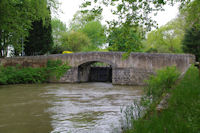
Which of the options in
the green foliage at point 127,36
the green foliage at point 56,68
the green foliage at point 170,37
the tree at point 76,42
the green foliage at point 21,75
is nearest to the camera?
the green foliage at point 127,36

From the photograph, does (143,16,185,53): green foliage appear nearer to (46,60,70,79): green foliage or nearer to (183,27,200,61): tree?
(183,27,200,61): tree

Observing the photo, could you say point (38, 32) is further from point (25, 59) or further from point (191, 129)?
point (191, 129)

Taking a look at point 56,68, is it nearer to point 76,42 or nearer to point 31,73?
point 31,73

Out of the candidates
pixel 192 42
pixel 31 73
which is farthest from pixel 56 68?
pixel 192 42

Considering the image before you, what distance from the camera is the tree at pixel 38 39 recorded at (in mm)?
24516

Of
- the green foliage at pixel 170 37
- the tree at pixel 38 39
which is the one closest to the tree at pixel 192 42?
the green foliage at pixel 170 37

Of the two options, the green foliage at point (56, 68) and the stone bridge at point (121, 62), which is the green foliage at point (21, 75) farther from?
the stone bridge at point (121, 62)

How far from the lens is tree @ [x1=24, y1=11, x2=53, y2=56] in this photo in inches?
965

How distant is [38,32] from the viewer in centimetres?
2466

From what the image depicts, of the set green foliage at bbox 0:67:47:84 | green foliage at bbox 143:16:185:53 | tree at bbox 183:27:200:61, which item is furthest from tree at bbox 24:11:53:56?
green foliage at bbox 143:16:185:53

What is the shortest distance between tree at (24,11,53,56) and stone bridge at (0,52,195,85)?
391 cm

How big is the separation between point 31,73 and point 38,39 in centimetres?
604

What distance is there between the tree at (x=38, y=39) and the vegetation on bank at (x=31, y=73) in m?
4.40

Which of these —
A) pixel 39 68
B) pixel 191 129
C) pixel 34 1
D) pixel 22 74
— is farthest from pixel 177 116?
pixel 39 68
